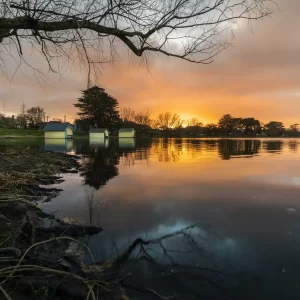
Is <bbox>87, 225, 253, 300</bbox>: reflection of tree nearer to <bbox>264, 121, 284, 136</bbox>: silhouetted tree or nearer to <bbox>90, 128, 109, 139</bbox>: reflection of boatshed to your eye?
<bbox>90, 128, 109, 139</bbox>: reflection of boatshed

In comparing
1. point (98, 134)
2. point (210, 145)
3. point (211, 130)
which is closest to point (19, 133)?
point (98, 134)

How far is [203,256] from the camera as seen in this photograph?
441cm

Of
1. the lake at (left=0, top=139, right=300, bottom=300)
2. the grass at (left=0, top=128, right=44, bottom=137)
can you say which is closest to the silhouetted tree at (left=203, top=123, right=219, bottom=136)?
the grass at (left=0, top=128, right=44, bottom=137)

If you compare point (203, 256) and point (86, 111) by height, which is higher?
point (86, 111)

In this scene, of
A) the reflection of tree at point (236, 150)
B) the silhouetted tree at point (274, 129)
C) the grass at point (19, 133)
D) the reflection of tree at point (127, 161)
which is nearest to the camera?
the reflection of tree at point (127, 161)

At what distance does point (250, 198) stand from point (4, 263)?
666cm

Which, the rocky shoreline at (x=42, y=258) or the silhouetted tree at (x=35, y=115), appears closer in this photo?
the rocky shoreline at (x=42, y=258)

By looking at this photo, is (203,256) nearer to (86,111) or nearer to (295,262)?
(295,262)

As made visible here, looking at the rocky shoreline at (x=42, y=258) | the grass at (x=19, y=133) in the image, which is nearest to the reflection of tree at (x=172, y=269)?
the rocky shoreline at (x=42, y=258)

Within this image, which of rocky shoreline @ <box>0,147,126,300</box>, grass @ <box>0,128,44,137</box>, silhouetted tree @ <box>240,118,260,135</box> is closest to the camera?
rocky shoreline @ <box>0,147,126,300</box>

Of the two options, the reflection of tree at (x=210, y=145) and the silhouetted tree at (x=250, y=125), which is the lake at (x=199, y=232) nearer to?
the reflection of tree at (x=210, y=145)

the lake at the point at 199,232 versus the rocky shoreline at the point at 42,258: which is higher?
the rocky shoreline at the point at 42,258

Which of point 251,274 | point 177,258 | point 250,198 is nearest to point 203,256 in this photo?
point 177,258

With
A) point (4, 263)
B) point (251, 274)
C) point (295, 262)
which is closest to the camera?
point (4, 263)
